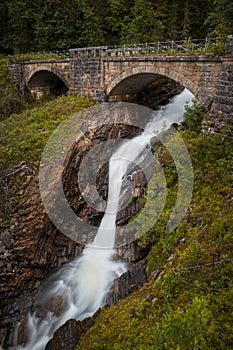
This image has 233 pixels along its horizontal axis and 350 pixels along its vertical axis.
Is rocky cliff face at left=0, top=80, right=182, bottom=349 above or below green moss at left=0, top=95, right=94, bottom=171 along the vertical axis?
below

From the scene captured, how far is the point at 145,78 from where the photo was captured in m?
18.5

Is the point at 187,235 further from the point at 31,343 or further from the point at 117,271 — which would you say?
the point at 31,343

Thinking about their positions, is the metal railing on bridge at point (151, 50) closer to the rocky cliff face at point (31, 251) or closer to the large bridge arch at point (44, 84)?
the rocky cliff face at point (31, 251)

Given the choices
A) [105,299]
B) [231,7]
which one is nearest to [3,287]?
[105,299]

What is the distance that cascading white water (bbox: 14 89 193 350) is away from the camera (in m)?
11.4

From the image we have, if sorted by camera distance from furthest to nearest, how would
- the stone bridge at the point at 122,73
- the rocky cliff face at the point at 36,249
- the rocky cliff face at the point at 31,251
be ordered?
1. the stone bridge at the point at 122,73
2. the rocky cliff face at the point at 31,251
3. the rocky cliff face at the point at 36,249

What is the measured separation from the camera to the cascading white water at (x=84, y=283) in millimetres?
11398

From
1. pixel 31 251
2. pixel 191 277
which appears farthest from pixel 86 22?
pixel 191 277

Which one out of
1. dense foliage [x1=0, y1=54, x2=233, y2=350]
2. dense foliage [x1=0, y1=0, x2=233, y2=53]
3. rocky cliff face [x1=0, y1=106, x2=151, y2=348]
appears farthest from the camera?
dense foliage [x1=0, y1=0, x2=233, y2=53]

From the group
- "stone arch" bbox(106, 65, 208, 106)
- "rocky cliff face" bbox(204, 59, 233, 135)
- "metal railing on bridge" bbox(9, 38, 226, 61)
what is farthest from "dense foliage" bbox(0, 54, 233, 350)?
"metal railing on bridge" bbox(9, 38, 226, 61)

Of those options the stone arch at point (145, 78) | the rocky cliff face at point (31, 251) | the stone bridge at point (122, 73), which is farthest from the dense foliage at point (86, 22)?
the rocky cliff face at point (31, 251)

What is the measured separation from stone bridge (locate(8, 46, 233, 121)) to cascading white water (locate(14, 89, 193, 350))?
524 cm

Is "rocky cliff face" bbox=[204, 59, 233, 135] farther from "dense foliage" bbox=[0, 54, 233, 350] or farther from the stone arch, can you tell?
the stone arch

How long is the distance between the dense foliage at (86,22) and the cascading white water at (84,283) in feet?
52.6
